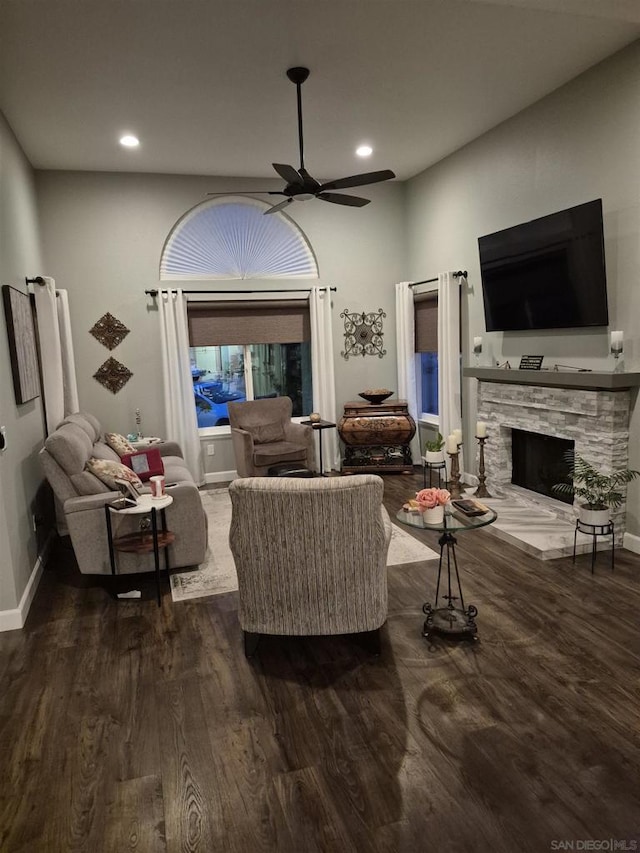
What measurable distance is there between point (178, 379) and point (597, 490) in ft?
13.9

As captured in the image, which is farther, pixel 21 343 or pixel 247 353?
pixel 247 353

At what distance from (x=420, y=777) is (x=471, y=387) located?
441cm

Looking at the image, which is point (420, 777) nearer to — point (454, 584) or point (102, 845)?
point (102, 845)

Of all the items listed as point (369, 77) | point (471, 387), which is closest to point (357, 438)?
point (471, 387)

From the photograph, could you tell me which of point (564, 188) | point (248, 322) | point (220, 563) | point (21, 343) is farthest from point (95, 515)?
point (564, 188)

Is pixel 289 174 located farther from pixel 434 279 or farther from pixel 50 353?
pixel 434 279

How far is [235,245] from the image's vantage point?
6676mm

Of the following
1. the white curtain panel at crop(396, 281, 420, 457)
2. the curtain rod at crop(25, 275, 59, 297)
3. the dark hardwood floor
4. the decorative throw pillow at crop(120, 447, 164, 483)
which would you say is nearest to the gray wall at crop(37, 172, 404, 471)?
the white curtain panel at crop(396, 281, 420, 457)

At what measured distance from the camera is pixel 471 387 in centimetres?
599

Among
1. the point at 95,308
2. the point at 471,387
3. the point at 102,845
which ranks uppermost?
the point at 95,308

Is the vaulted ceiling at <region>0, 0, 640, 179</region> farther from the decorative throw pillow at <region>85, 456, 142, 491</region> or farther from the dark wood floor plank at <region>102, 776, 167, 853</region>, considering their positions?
the dark wood floor plank at <region>102, 776, 167, 853</region>

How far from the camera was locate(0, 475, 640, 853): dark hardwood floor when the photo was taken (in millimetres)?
1898

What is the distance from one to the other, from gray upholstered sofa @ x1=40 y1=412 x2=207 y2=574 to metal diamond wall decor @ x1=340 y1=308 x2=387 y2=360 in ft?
11.9
